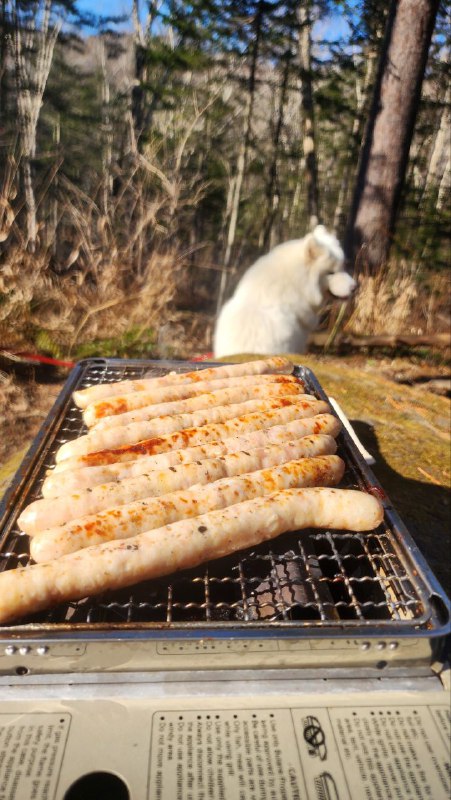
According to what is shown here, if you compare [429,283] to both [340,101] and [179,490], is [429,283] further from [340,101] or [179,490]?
[179,490]

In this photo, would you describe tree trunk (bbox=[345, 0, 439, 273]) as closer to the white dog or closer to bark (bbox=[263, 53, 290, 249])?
the white dog

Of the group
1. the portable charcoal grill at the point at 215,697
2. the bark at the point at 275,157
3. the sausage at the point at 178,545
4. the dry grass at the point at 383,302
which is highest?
the bark at the point at 275,157

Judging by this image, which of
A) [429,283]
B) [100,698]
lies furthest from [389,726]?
Result: [429,283]

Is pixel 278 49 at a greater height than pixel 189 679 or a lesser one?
greater

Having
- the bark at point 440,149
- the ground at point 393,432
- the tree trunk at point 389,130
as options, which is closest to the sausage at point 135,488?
the ground at point 393,432

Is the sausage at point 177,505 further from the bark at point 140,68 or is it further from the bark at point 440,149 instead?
the bark at point 440,149

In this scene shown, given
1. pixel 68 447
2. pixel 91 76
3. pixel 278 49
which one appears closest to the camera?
pixel 68 447

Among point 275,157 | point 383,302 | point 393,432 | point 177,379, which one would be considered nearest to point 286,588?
point 177,379
